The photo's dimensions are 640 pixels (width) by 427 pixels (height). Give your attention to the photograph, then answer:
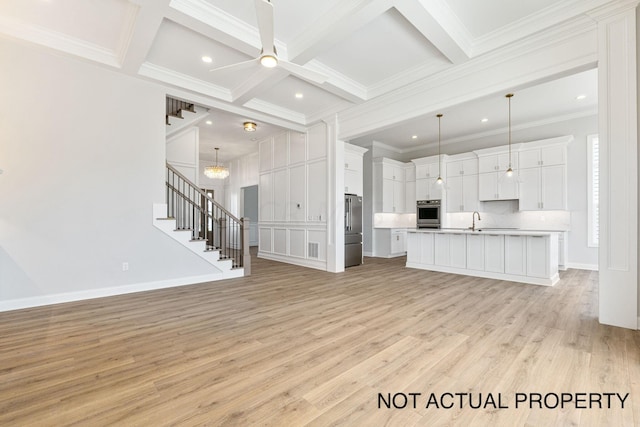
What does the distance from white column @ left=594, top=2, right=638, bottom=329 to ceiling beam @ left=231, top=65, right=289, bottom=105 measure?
12.7 feet

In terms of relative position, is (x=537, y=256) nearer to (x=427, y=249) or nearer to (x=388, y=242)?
(x=427, y=249)

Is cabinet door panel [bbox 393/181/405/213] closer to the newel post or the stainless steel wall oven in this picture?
the stainless steel wall oven

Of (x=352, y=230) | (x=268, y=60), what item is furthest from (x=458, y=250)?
(x=268, y=60)

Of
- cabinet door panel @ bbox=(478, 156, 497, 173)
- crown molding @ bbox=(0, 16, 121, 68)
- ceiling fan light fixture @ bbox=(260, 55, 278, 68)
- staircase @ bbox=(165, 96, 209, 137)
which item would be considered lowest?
cabinet door panel @ bbox=(478, 156, 497, 173)

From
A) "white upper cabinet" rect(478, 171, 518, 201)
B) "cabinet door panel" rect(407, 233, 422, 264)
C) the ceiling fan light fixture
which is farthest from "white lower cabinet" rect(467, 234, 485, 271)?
the ceiling fan light fixture

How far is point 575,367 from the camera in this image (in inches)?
85.4

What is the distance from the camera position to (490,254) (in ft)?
18.0

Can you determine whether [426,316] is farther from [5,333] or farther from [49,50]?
[49,50]

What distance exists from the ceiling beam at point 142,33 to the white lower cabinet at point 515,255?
20.7ft

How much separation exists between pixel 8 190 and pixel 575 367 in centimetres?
633

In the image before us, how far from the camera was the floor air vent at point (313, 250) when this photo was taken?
6.62 m

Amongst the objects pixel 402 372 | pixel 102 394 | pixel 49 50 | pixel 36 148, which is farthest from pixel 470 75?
pixel 36 148

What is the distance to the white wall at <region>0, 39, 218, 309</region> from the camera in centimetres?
363

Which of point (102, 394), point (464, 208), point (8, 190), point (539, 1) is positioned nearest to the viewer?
point (102, 394)
